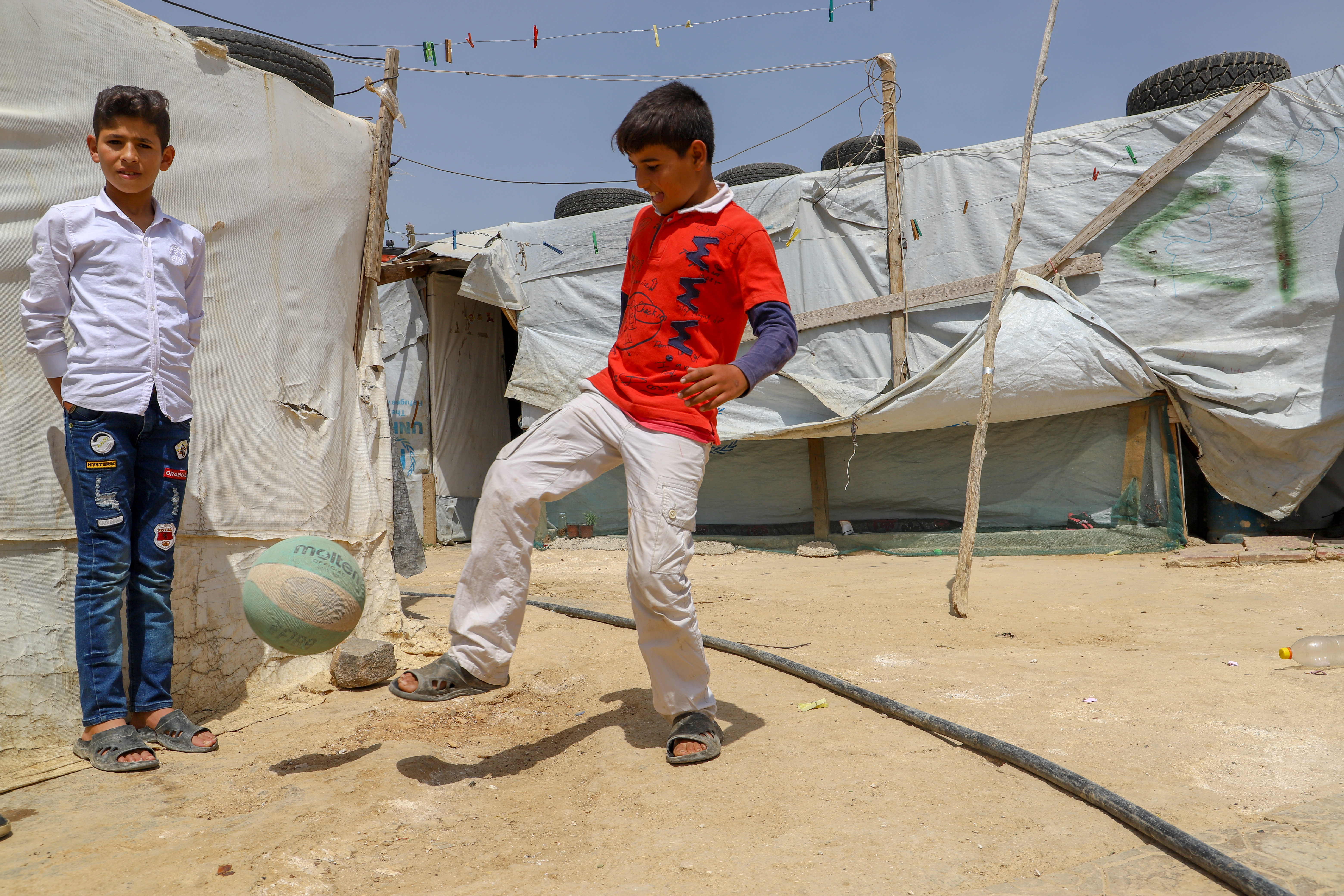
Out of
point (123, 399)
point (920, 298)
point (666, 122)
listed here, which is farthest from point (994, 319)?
point (123, 399)

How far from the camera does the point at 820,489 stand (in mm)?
8820

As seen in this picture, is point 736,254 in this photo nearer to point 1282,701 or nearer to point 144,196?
point 144,196

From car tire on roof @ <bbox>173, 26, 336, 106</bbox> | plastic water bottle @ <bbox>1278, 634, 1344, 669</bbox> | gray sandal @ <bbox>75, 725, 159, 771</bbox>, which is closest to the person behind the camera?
gray sandal @ <bbox>75, 725, 159, 771</bbox>

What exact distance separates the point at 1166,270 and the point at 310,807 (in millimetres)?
7841

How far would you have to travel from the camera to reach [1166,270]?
7.50m

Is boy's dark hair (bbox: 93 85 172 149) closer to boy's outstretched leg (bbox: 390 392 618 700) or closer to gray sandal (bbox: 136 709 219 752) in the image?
boy's outstretched leg (bbox: 390 392 618 700)

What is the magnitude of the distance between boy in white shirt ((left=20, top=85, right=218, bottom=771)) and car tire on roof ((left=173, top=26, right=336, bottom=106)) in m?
1.53

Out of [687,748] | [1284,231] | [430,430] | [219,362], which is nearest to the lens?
[687,748]

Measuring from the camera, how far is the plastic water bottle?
11.9 ft

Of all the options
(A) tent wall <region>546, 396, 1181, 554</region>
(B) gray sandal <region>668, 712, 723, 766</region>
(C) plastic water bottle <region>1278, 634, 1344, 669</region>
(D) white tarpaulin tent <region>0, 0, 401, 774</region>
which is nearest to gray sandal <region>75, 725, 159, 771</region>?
(D) white tarpaulin tent <region>0, 0, 401, 774</region>

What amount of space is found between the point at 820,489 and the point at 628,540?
6411 millimetres

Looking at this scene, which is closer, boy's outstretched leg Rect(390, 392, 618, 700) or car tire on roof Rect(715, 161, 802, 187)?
boy's outstretched leg Rect(390, 392, 618, 700)

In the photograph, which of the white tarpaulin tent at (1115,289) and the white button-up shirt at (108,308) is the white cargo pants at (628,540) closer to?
the white button-up shirt at (108,308)

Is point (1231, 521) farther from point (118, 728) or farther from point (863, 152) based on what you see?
point (118, 728)
